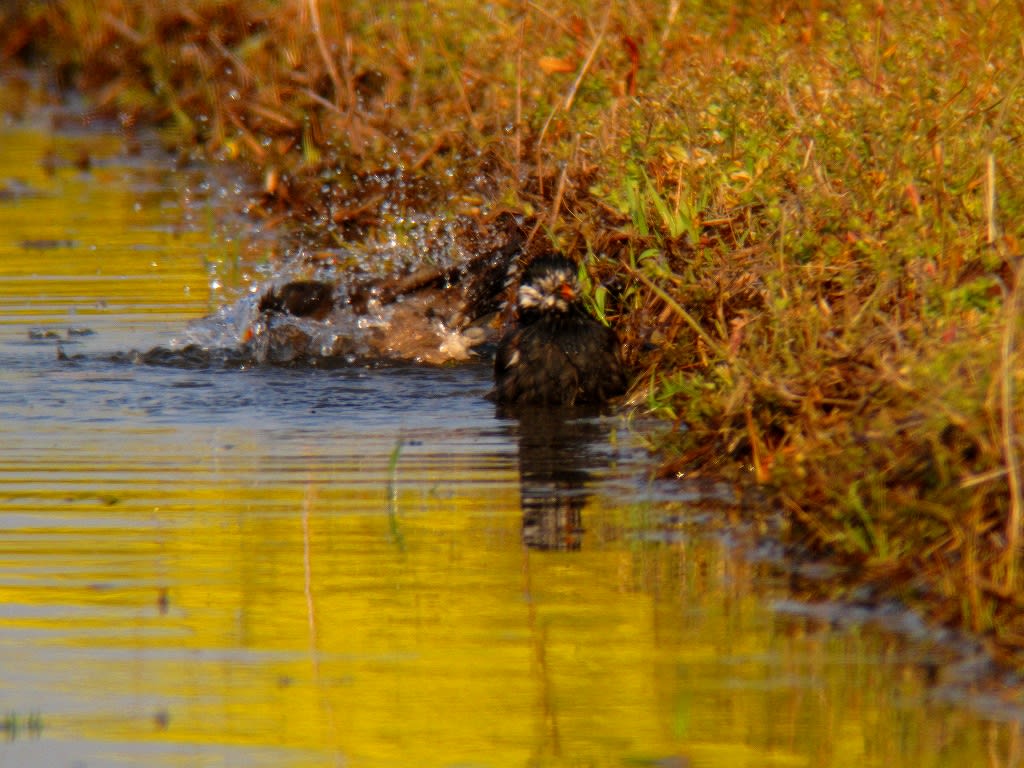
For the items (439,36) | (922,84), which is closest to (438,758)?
(922,84)

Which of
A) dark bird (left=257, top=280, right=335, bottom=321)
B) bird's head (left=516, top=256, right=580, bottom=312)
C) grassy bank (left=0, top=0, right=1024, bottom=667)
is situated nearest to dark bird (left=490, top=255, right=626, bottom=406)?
bird's head (left=516, top=256, right=580, bottom=312)

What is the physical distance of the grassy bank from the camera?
5121 millimetres

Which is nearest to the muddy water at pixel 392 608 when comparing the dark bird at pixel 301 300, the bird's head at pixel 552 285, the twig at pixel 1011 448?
the twig at pixel 1011 448

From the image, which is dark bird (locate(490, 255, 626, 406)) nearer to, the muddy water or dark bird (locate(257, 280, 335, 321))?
the muddy water

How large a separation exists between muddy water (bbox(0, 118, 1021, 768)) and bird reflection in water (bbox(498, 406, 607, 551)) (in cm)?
2

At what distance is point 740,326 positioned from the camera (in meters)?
6.86

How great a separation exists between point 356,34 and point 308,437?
664cm

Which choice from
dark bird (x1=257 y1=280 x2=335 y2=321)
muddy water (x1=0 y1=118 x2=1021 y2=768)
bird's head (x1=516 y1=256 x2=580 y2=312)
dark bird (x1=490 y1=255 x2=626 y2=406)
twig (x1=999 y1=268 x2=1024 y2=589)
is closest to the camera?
muddy water (x1=0 y1=118 x2=1021 y2=768)

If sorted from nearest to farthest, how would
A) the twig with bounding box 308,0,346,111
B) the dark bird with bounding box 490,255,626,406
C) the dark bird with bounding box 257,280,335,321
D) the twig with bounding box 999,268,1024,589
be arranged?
Result: the twig with bounding box 999,268,1024,589 < the dark bird with bounding box 490,255,626,406 < the dark bird with bounding box 257,280,335,321 < the twig with bounding box 308,0,346,111

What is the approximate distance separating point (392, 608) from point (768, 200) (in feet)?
9.59

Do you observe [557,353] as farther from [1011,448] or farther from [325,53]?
[325,53]

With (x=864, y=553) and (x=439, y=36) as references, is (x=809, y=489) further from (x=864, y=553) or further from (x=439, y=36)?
(x=439, y=36)

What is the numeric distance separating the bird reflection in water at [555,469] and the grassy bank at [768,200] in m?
0.30

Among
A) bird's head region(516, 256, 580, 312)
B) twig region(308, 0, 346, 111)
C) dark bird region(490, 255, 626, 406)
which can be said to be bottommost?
dark bird region(490, 255, 626, 406)
